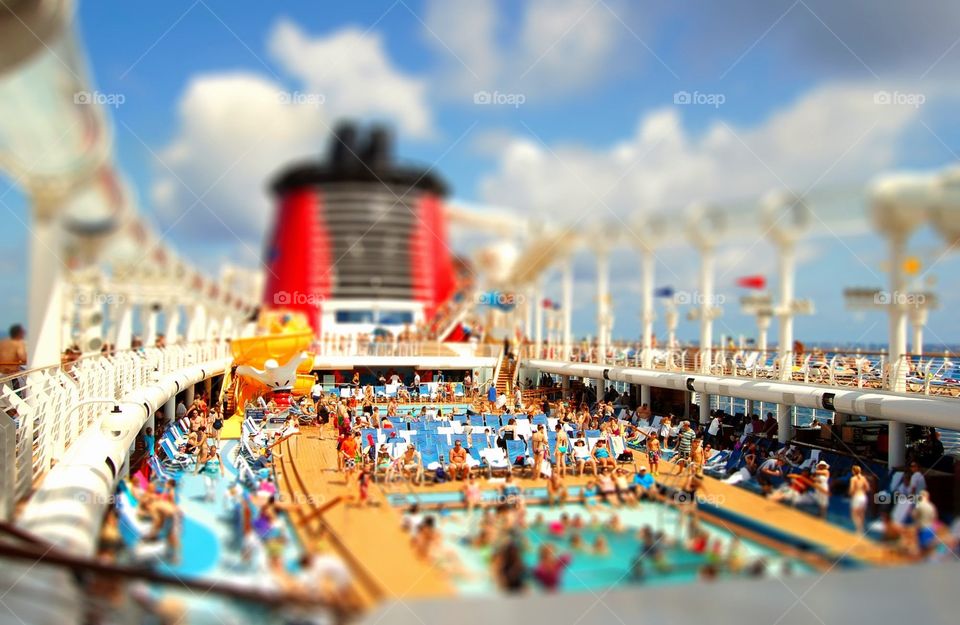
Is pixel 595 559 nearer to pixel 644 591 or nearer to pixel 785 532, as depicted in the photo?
pixel 644 591

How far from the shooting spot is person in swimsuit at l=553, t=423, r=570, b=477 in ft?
25.7

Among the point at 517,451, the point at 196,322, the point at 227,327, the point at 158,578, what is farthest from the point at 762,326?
the point at 158,578

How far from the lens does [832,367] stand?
8172mm

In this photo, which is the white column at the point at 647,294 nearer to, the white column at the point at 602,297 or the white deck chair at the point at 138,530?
the white column at the point at 602,297

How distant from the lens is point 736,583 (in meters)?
3.40

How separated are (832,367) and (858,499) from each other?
294 centimetres

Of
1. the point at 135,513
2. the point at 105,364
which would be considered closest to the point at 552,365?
the point at 105,364

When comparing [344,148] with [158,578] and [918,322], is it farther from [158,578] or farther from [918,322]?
[158,578]

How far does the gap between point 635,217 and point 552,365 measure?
12.1ft

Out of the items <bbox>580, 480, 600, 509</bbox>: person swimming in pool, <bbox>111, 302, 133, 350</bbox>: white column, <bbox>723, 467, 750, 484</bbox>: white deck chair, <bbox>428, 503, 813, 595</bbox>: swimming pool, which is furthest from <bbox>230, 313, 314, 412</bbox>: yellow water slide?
<bbox>428, 503, 813, 595</bbox>: swimming pool

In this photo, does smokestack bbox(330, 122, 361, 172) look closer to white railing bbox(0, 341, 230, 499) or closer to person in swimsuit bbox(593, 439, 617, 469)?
white railing bbox(0, 341, 230, 499)

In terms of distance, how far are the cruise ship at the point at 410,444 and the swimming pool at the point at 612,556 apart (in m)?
0.02

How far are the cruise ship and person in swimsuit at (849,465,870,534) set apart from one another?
4 centimetres

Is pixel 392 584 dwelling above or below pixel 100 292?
below
